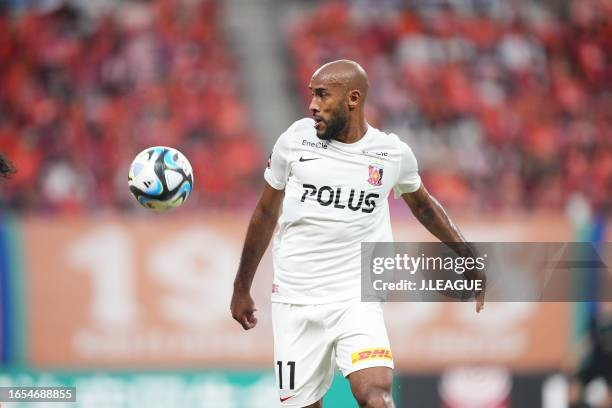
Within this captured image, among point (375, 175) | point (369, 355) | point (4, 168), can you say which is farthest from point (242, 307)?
point (4, 168)

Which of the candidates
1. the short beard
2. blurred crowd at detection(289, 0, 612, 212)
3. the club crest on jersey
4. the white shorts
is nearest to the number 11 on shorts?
the white shorts

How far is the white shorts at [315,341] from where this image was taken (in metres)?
5.48

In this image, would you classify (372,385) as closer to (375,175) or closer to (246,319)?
(246,319)

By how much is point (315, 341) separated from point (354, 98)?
1.32m

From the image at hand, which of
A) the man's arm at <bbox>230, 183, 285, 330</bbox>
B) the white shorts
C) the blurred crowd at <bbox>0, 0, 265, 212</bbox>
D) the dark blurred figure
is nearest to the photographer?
the white shorts

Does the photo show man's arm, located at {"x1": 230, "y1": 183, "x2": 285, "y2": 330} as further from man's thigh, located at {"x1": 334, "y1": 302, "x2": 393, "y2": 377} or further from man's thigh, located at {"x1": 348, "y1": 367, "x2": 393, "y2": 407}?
man's thigh, located at {"x1": 348, "y1": 367, "x2": 393, "y2": 407}

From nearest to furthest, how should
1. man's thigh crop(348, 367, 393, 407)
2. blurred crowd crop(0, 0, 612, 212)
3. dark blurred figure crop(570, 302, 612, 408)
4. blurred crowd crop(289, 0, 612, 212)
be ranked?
man's thigh crop(348, 367, 393, 407), dark blurred figure crop(570, 302, 612, 408), blurred crowd crop(0, 0, 612, 212), blurred crowd crop(289, 0, 612, 212)

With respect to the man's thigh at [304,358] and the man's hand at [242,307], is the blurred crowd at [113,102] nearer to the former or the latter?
the man's hand at [242,307]

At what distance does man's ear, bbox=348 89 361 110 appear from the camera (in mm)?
5453

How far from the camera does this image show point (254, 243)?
5.77 m

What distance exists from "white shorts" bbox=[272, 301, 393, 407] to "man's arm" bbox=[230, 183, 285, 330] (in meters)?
0.27

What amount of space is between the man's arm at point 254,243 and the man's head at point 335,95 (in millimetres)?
485

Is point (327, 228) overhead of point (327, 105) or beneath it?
beneath

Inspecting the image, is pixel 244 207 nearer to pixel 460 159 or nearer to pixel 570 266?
pixel 460 159
